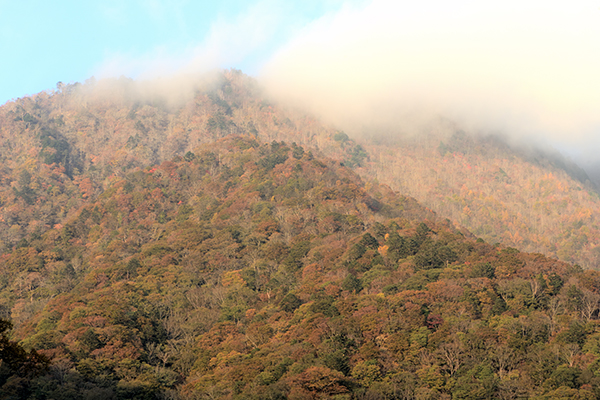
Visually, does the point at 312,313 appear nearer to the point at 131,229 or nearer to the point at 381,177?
the point at 131,229

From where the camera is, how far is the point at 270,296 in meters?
78.9

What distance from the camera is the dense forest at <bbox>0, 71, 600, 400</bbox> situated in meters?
52.9

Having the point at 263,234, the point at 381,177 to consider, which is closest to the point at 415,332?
the point at 263,234

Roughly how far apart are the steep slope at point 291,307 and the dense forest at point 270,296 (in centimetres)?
25

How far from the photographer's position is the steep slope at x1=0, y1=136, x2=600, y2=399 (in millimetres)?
53031

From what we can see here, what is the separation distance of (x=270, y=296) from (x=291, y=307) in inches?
328

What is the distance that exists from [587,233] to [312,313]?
419 feet

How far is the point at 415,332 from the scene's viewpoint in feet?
198

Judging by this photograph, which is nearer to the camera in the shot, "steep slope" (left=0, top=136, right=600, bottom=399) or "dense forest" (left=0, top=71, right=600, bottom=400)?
"dense forest" (left=0, top=71, right=600, bottom=400)

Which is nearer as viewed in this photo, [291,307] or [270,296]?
[291,307]

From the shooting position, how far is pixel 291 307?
7106 centimetres

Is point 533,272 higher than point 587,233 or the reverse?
higher

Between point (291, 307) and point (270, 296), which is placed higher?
point (291, 307)

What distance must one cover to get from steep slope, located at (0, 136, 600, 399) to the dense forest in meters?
0.25
